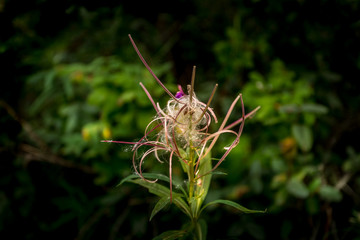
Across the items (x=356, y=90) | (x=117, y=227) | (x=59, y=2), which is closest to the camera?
(x=59, y=2)

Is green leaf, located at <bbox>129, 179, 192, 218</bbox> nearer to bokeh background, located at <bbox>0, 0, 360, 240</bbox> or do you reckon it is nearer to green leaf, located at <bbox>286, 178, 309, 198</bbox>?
bokeh background, located at <bbox>0, 0, 360, 240</bbox>

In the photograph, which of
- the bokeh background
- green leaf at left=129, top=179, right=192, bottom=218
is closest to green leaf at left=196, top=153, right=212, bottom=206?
green leaf at left=129, top=179, right=192, bottom=218

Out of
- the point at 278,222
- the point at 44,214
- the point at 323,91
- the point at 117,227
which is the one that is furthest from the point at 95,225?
the point at 323,91

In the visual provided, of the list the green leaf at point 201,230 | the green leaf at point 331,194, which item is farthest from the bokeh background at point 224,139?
the green leaf at point 201,230

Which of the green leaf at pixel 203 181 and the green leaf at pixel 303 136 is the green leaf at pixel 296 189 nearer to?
the green leaf at pixel 303 136

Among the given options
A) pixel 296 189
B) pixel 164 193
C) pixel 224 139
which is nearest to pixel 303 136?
pixel 296 189

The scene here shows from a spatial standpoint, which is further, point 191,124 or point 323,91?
point 323,91

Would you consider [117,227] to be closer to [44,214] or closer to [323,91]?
[44,214]

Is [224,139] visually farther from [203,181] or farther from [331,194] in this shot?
[203,181]
